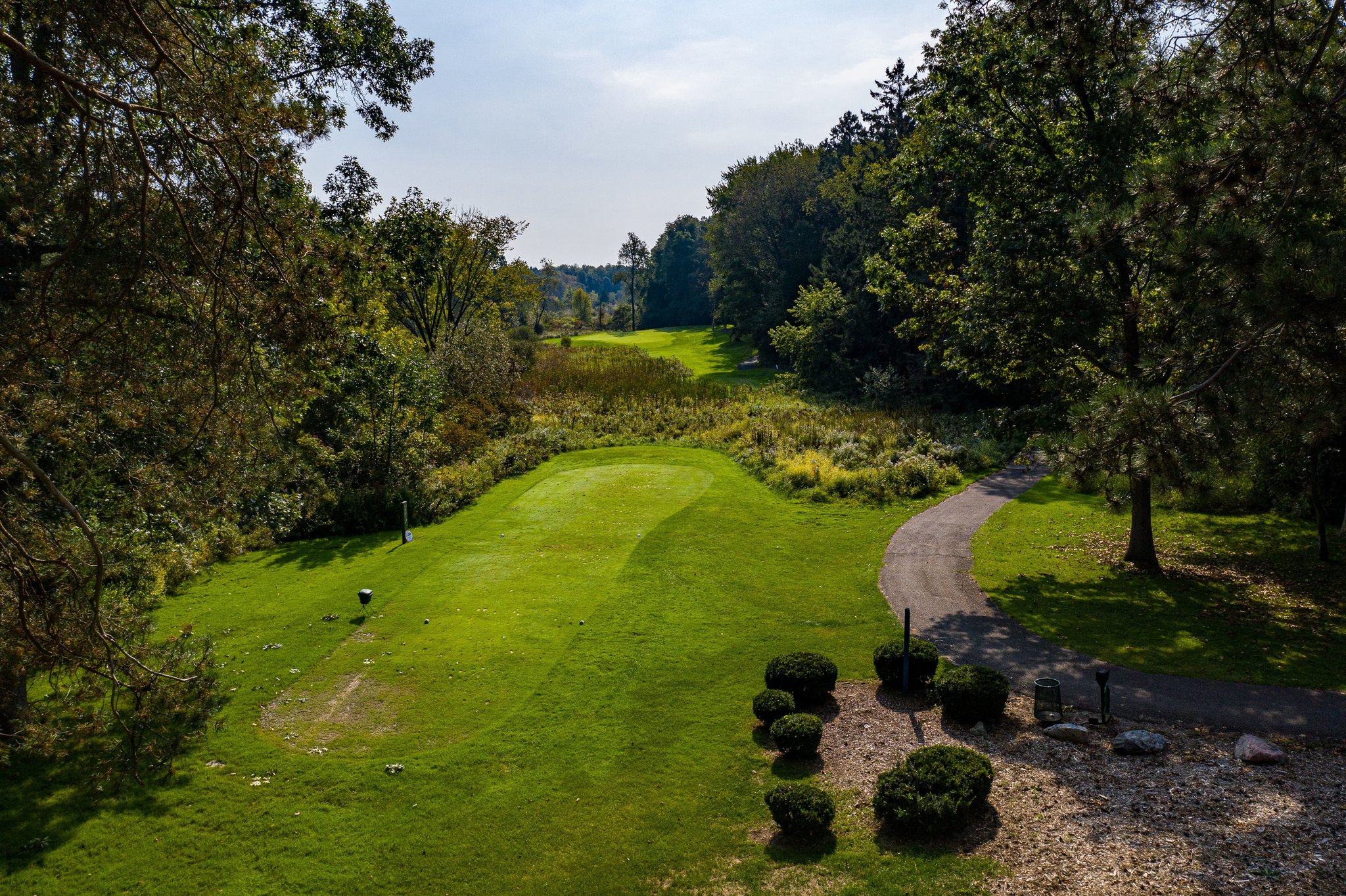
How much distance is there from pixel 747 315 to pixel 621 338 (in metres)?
22.9

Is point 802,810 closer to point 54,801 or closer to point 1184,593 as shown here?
point 54,801

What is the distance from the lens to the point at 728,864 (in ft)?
26.2

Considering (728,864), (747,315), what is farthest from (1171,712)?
(747,315)

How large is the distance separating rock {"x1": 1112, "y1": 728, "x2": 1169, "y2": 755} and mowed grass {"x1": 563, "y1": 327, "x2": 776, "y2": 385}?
1611 inches

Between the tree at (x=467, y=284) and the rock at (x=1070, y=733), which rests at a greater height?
the tree at (x=467, y=284)

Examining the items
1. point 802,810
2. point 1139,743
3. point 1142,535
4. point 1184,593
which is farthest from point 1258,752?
point 1142,535

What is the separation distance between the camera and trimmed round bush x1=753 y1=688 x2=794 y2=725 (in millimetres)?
10594

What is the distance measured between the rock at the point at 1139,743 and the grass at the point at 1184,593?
2948 millimetres

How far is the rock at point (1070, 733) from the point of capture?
978cm

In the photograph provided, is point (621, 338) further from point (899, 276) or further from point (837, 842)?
point (837, 842)

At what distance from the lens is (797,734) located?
9742 mm

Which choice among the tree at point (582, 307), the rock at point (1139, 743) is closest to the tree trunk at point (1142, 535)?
the rock at point (1139, 743)

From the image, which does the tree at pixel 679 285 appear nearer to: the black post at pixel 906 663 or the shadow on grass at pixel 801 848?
the black post at pixel 906 663

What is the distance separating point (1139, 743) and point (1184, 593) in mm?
7413
